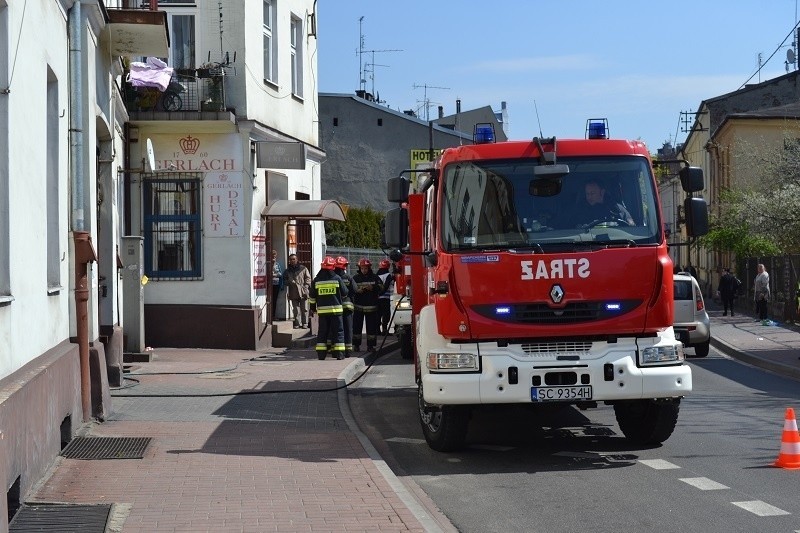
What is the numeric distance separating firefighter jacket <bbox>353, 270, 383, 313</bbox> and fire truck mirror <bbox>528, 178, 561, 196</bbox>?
1256 cm

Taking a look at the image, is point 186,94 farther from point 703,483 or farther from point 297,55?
point 703,483

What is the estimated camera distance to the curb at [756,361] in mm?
18902

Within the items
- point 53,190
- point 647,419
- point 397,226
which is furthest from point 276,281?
point 647,419

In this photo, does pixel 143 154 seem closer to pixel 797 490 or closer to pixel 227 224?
pixel 227 224

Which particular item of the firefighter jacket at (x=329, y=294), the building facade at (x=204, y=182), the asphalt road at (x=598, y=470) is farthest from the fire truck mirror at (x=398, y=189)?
the building facade at (x=204, y=182)

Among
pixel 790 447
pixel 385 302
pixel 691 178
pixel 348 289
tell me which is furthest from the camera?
pixel 385 302

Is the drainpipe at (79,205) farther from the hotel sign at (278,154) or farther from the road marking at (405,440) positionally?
the hotel sign at (278,154)

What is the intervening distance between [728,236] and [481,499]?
3960 centimetres

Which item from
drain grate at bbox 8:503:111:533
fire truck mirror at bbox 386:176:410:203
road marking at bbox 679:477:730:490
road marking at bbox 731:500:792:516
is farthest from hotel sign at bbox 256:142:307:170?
road marking at bbox 731:500:792:516

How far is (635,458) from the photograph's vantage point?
10.2 meters

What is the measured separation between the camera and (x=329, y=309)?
20.0 meters

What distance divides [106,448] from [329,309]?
31.5 ft

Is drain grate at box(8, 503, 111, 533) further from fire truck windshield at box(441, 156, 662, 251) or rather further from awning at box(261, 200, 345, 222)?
awning at box(261, 200, 345, 222)

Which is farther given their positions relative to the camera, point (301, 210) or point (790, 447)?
point (301, 210)
